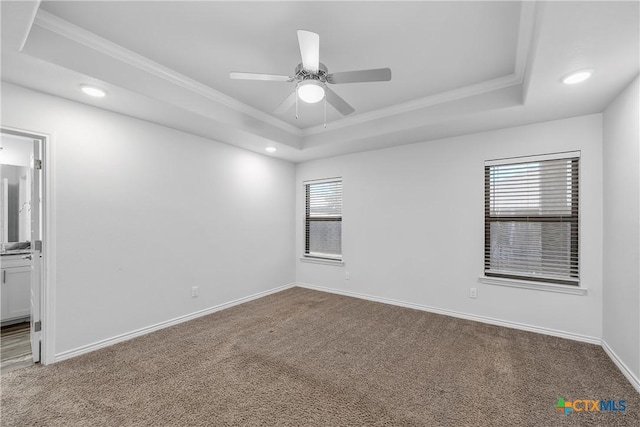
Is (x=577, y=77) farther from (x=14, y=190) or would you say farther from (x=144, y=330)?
(x=14, y=190)

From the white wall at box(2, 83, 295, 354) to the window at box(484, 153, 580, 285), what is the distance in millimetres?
3264

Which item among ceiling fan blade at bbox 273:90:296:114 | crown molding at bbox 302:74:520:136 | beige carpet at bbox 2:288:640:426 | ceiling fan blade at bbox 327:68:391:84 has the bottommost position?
beige carpet at bbox 2:288:640:426

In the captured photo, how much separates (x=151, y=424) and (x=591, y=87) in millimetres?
4018

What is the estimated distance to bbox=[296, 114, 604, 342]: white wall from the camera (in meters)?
2.79

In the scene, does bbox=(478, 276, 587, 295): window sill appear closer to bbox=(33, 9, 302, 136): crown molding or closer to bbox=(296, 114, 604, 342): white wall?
bbox=(296, 114, 604, 342): white wall

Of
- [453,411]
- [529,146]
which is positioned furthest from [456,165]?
[453,411]

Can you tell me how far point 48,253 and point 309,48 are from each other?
273 centimetres

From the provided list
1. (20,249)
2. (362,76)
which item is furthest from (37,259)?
(362,76)

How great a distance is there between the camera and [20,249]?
11.6ft

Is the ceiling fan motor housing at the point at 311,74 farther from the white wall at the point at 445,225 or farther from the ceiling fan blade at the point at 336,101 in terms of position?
the white wall at the point at 445,225

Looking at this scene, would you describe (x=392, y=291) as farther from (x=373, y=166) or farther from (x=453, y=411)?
(x=453, y=411)

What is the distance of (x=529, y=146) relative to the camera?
3.09 m

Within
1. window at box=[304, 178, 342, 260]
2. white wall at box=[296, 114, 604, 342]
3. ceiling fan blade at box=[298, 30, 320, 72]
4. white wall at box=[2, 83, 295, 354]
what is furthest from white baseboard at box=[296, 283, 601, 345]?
ceiling fan blade at box=[298, 30, 320, 72]

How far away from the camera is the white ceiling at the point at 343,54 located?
5.75ft
